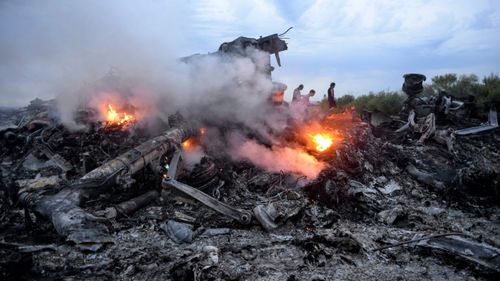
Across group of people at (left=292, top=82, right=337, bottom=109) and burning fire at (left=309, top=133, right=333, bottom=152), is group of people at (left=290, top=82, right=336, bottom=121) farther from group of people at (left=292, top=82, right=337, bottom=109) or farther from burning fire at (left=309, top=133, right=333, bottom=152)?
burning fire at (left=309, top=133, right=333, bottom=152)

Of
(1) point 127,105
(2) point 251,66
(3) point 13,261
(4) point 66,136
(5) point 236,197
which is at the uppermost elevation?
(2) point 251,66

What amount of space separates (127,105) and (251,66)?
14.4 ft

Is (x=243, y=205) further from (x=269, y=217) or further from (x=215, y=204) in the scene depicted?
(x=269, y=217)

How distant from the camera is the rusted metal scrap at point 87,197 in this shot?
4016mm

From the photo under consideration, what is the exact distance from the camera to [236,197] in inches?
245

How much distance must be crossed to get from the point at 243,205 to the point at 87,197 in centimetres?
291

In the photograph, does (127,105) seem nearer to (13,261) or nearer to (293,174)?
(293,174)

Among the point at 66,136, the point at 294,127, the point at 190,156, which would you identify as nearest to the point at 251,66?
the point at 294,127

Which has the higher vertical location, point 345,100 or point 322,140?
point 345,100

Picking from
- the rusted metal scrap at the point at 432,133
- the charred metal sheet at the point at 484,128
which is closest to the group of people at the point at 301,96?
the rusted metal scrap at the point at 432,133

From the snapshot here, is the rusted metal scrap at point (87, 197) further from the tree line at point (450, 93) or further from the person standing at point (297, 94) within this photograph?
the tree line at point (450, 93)

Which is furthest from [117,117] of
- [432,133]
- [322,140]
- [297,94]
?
[432,133]

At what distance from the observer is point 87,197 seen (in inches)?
192

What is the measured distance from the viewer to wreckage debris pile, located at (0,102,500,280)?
11.8 ft
